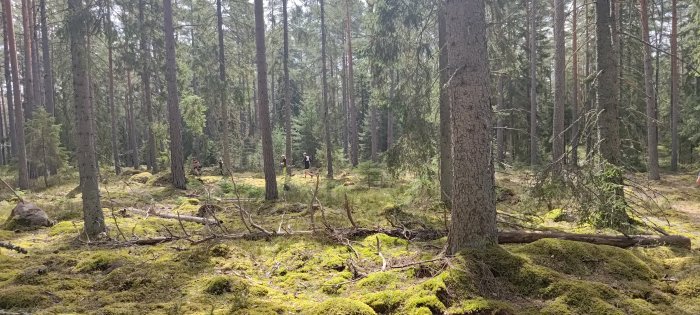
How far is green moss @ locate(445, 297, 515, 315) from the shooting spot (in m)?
4.05

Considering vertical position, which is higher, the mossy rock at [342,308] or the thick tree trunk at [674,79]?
the thick tree trunk at [674,79]

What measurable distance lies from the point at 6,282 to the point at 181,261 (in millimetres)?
2051

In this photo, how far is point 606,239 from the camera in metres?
6.37

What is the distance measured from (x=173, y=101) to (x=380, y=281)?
12.9m

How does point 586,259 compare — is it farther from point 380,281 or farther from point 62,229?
point 62,229

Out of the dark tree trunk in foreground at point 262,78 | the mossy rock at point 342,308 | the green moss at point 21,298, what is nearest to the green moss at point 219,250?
the green moss at point 21,298

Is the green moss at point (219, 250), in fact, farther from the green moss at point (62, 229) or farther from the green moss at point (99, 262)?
the green moss at point (62, 229)

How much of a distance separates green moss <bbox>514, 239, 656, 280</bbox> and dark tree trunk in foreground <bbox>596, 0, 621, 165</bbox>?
2.75 metres

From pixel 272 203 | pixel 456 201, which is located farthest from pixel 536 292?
pixel 272 203

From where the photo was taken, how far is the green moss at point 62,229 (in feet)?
28.6

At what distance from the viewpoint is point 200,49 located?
2059 centimetres

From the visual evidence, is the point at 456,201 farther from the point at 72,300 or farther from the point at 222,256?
the point at 72,300

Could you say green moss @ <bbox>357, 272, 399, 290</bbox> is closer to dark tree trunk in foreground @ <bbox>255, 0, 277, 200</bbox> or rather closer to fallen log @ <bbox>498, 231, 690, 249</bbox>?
fallen log @ <bbox>498, 231, 690, 249</bbox>

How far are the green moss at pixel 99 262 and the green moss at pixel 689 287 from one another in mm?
7197
